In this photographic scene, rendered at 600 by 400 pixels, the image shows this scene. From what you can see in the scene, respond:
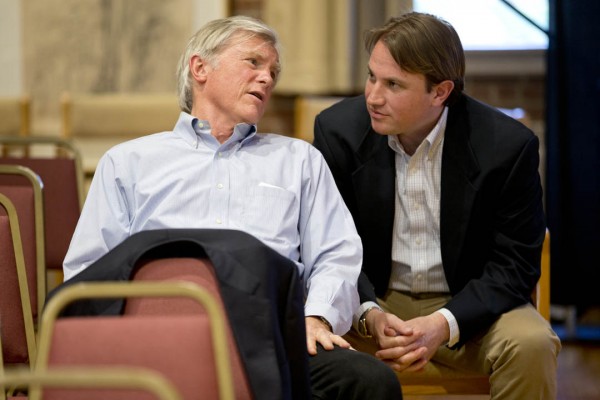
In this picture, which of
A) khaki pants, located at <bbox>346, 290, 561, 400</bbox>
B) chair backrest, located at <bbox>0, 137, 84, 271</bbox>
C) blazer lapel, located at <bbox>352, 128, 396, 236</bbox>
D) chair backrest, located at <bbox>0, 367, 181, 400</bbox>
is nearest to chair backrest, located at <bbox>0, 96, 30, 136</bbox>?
chair backrest, located at <bbox>0, 137, 84, 271</bbox>

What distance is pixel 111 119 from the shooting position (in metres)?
4.28

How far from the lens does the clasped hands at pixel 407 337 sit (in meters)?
2.19

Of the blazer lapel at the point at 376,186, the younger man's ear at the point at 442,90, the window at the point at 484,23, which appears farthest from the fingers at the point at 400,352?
the window at the point at 484,23

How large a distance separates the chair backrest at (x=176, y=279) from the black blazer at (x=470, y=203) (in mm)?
790

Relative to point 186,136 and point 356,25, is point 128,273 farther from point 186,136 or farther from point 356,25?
point 356,25

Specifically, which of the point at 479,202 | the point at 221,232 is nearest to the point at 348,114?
the point at 479,202

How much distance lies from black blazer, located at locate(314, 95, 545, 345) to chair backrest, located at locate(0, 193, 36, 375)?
31.7 inches

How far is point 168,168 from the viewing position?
7.11ft

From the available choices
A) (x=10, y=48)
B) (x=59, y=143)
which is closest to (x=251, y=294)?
(x=59, y=143)

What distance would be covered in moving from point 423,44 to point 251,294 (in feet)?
3.30

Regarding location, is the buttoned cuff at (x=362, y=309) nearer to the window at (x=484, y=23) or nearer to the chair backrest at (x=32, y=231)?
the chair backrest at (x=32, y=231)

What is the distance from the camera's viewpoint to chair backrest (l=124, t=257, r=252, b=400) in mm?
1597

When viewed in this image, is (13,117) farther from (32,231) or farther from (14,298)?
(14,298)

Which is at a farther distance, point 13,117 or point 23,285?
point 13,117
